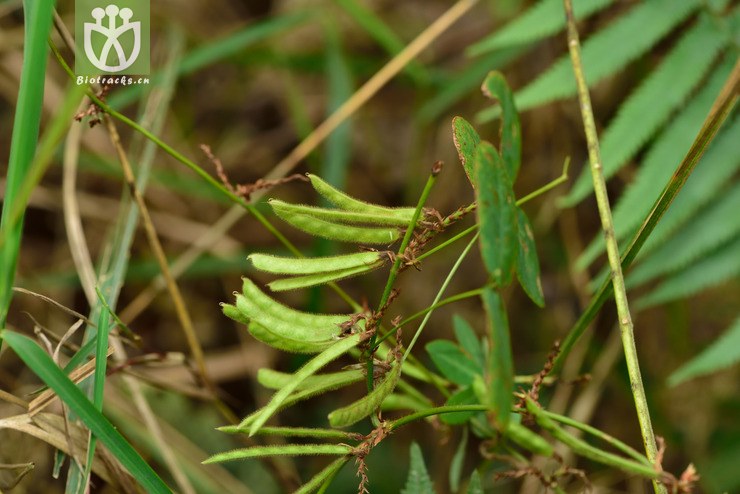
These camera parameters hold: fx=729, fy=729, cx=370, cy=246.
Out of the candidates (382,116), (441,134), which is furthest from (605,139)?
(382,116)

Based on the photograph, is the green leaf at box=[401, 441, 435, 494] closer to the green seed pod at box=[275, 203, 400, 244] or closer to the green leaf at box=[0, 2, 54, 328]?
the green seed pod at box=[275, 203, 400, 244]

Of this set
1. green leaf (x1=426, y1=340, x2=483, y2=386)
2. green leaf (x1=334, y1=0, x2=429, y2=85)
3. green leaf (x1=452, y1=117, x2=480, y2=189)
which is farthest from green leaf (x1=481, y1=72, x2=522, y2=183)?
green leaf (x1=334, y1=0, x2=429, y2=85)

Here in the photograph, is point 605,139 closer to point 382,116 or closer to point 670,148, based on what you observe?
point 670,148

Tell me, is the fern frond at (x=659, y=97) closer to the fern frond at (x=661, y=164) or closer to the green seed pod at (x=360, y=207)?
the fern frond at (x=661, y=164)

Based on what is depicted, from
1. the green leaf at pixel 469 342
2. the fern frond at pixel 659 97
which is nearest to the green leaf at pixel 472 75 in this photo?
the fern frond at pixel 659 97

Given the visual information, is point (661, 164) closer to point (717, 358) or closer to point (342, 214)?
point (717, 358)

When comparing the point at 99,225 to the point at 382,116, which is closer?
the point at 99,225

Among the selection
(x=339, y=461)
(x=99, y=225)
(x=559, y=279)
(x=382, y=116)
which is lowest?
(x=339, y=461)
